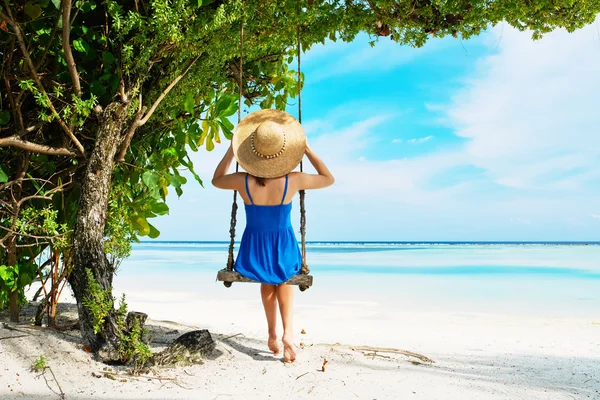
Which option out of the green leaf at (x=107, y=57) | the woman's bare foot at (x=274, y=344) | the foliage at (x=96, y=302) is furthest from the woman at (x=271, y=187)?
the green leaf at (x=107, y=57)

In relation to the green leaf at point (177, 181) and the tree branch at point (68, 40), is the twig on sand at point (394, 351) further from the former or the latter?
the tree branch at point (68, 40)

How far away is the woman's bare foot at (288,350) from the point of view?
12.8 feet

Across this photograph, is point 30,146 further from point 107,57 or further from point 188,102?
point 188,102

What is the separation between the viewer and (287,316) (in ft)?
12.9

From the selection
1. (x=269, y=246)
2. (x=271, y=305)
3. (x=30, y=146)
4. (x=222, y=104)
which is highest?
(x=222, y=104)

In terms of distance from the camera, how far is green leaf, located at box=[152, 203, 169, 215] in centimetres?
479

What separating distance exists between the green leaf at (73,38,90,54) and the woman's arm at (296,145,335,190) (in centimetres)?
175

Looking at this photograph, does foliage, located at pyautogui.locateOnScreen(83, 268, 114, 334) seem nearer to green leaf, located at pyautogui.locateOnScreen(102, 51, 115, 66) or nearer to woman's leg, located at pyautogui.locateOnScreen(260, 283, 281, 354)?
woman's leg, located at pyautogui.locateOnScreen(260, 283, 281, 354)

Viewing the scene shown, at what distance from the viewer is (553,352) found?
519cm

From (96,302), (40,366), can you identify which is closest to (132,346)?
(96,302)

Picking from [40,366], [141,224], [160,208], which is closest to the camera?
[40,366]

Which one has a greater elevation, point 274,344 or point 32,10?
point 32,10

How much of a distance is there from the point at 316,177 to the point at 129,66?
159 cm

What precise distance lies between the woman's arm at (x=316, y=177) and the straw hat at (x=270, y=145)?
11cm
